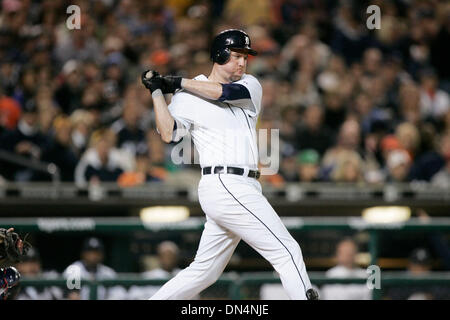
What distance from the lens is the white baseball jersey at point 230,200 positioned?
14.4 feet

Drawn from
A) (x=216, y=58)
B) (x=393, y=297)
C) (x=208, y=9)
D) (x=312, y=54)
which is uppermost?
(x=208, y=9)

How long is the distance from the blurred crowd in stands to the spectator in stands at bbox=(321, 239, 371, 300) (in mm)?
1233

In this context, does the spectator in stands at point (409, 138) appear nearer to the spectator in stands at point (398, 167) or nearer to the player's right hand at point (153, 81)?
the spectator in stands at point (398, 167)

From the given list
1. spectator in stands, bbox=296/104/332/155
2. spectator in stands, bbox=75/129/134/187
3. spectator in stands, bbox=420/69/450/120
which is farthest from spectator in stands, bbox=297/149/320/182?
spectator in stands, bbox=420/69/450/120

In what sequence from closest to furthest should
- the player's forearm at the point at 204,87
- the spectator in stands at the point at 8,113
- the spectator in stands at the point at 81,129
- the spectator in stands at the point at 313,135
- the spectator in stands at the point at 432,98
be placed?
the player's forearm at the point at 204,87
the spectator in stands at the point at 8,113
the spectator in stands at the point at 81,129
the spectator in stands at the point at 313,135
the spectator in stands at the point at 432,98

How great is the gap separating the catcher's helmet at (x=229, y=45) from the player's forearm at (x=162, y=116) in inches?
18.4

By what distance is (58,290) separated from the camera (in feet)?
20.1

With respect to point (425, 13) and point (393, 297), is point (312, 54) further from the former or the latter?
point (393, 297)

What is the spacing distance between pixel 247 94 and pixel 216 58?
317 mm

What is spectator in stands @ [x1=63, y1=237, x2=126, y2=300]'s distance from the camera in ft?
20.0

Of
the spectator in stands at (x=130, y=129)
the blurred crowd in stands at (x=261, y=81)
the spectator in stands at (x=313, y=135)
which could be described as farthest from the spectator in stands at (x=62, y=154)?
the spectator in stands at (x=313, y=135)

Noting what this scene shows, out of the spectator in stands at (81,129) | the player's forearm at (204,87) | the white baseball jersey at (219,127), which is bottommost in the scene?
the white baseball jersey at (219,127)

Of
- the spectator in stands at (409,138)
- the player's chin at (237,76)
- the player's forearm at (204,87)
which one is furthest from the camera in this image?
the spectator in stands at (409,138)

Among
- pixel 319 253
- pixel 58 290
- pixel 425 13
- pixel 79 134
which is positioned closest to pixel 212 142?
pixel 58 290
